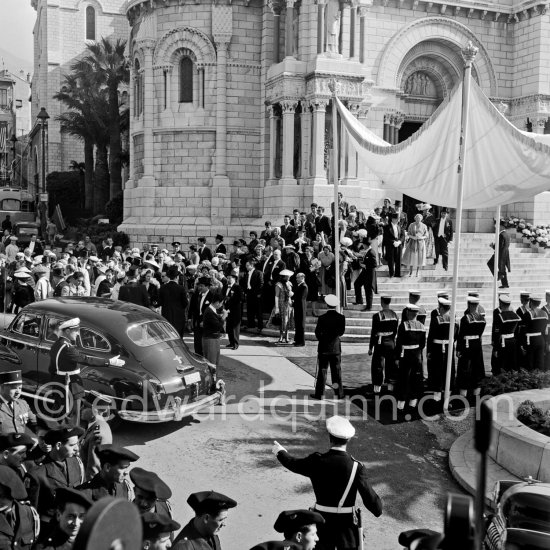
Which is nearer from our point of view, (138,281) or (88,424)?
(88,424)

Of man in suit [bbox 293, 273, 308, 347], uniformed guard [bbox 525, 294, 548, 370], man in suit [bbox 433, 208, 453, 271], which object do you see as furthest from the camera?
man in suit [bbox 433, 208, 453, 271]

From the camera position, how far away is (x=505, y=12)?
90.2 ft

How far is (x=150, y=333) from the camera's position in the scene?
960cm

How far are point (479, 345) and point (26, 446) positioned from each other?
26.0ft

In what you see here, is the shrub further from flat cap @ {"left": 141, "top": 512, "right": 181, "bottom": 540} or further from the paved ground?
flat cap @ {"left": 141, "top": 512, "right": 181, "bottom": 540}

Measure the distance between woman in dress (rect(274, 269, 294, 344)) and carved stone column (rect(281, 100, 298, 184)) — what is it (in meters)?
10.5

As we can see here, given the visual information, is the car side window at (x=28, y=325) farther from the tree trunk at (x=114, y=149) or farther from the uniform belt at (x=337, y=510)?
the tree trunk at (x=114, y=149)

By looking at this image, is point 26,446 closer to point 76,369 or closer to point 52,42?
point 76,369

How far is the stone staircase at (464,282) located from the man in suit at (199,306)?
325 centimetres

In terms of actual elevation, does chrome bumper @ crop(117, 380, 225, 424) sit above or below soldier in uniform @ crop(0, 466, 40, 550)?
below

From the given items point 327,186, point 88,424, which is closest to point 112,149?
point 327,186

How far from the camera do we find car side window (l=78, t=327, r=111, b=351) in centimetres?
916

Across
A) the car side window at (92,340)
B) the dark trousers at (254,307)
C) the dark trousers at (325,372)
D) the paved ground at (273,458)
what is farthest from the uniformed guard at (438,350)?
the dark trousers at (254,307)

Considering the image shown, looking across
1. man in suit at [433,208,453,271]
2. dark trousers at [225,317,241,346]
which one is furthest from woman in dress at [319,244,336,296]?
man in suit at [433,208,453,271]
